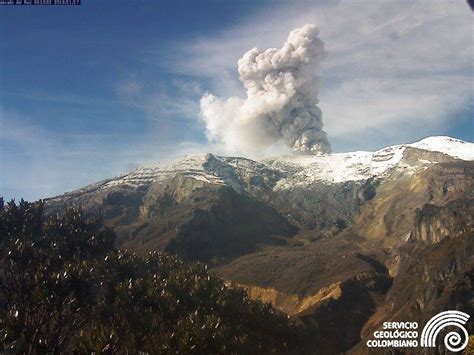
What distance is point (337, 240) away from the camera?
422ft

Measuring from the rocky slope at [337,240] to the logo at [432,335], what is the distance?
918 centimetres

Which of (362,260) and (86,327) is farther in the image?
(362,260)

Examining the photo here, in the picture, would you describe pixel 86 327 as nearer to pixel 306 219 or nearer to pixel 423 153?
pixel 306 219

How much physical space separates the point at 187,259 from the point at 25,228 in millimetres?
59206

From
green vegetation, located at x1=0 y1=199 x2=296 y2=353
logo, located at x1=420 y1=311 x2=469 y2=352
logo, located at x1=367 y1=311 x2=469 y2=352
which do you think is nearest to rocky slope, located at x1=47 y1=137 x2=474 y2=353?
logo, located at x1=367 y1=311 x2=469 y2=352

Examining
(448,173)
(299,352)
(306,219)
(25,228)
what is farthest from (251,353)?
(306,219)

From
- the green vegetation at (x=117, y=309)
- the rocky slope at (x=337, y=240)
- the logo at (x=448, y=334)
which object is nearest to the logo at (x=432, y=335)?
the logo at (x=448, y=334)

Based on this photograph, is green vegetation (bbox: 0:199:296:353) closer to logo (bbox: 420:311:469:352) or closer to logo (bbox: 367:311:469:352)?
logo (bbox: 367:311:469:352)

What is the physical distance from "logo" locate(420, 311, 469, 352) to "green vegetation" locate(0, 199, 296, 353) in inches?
410

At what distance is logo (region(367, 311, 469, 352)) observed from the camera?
2967cm

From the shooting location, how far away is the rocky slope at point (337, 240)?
6116 cm

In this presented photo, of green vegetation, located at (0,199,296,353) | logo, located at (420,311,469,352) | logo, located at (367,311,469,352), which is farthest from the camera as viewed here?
logo, located at (367,311,469,352)

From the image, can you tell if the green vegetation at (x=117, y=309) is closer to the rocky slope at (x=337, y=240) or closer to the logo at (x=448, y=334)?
the logo at (x=448, y=334)

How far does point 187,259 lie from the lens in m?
119
